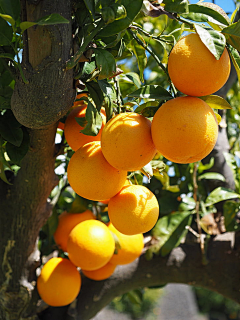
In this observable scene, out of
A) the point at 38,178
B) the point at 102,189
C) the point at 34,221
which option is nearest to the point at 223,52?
the point at 102,189

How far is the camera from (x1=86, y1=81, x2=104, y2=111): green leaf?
0.53 m


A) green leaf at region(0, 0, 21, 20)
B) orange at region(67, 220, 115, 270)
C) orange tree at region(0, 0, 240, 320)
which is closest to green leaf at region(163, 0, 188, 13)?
orange tree at region(0, 0, 240, 320)

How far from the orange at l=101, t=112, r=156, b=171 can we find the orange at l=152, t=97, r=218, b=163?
3 centimetres

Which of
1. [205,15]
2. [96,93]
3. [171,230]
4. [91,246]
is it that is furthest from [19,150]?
[171,230]

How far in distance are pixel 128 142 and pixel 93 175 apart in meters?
0.09

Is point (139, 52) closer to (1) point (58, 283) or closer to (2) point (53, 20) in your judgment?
(2) point (53, 20)

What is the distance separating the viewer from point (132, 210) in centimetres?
54

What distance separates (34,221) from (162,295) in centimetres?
449

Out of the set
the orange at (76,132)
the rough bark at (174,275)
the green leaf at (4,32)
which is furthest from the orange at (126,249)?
the green leaf at (4,32)

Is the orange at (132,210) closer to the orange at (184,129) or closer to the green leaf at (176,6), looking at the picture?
the orange at (184,129)

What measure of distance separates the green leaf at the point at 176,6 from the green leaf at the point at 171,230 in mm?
794

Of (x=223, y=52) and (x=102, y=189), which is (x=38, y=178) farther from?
(x=223, y=52)

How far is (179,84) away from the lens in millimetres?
437

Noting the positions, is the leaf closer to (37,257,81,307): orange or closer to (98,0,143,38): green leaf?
(98,0,143,38): green leaf
